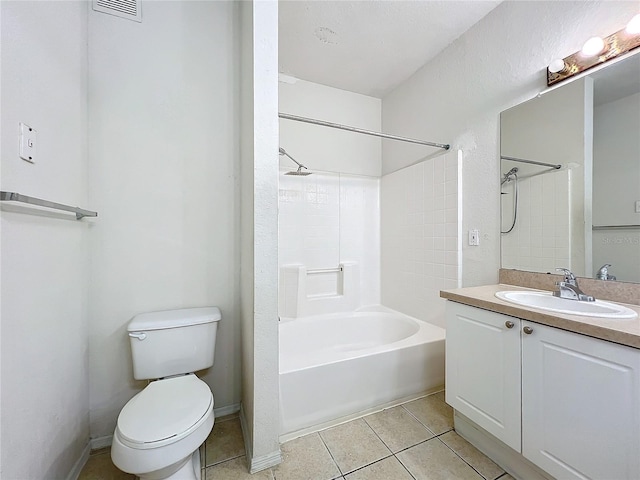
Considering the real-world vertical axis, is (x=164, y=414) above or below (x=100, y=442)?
above

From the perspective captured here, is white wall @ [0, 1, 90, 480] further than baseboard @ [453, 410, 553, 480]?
No

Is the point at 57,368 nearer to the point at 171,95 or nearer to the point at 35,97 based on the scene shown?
the point at 35,97

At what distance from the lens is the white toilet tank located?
1.39 metres

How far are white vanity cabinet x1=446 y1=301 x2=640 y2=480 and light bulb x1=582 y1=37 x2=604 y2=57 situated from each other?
1.38 meters

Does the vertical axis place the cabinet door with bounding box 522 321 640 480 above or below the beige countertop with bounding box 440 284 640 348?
below

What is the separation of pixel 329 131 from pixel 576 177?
6.22 ft

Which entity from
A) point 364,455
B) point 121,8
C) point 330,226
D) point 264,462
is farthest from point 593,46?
point 264,462

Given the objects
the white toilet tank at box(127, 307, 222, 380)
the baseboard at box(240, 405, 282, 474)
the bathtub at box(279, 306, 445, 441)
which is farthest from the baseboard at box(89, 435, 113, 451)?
the bathtub at box(279, 306, 445, 441)

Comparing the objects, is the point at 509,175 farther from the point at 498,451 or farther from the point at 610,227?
the point at 498,451

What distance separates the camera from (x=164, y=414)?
112 centimetres

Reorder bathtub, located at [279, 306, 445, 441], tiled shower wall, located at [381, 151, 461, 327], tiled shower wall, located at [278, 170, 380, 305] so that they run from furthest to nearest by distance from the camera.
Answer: tiled shower wall, located at [278, 170, 380, 305]
tiled shower wall, located at [381, 151, 461, 327]
bathtub, located at [279, 306, 445, 441]

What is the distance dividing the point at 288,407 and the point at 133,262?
1.21m

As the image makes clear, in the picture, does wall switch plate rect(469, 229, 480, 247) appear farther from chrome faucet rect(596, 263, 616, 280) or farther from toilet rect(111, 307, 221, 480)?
toilet rect(111, 307, 221, 480)

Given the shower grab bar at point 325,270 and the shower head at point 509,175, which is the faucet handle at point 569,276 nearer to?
the shower head at point 509,175
